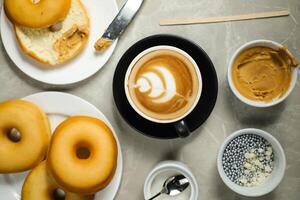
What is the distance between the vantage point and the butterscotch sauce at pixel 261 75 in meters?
1.06

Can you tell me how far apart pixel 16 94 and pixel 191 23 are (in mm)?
456

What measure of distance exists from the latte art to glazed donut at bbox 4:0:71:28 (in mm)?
223

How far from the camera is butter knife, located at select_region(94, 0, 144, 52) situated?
41.7 inches

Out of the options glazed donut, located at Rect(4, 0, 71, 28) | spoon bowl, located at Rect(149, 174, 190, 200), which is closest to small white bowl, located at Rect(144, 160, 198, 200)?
spoon bowl, located at Rect(149, 174, 190, 200)

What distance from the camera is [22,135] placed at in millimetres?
1033

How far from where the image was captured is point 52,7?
1.01m

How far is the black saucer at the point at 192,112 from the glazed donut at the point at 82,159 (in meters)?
0.07

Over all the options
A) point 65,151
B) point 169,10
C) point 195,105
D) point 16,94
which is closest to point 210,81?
point 195,105

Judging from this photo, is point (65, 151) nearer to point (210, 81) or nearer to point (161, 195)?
point (161, 195)

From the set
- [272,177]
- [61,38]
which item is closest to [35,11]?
[61,38]

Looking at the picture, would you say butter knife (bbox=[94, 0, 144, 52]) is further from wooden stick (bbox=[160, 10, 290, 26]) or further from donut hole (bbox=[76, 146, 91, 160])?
donut hole (bbox=[76, 146, 91, 160])

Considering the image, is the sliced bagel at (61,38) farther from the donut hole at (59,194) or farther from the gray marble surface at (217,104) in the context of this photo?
the donut hole at (59,194)

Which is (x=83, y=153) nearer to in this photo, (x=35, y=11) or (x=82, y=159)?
(x=82, y=159)

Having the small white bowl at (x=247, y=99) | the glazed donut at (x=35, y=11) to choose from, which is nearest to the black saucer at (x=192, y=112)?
the small white bowl at (x=247, y=99)
